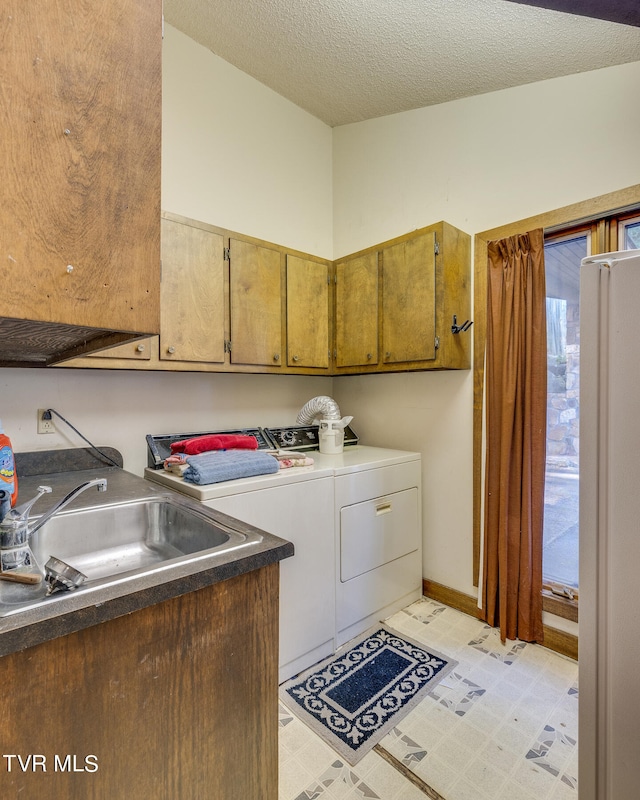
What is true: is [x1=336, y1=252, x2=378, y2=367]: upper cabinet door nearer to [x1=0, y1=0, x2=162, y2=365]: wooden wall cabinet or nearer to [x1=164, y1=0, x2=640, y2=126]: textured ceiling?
[x1=164, y1=0, x2=640, y2=126]: textured ceiling

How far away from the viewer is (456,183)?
7.61ft

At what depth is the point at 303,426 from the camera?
2.73 m

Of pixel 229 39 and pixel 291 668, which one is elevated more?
pixel 229 39

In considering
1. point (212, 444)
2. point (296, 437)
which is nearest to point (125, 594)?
point (212, 444)

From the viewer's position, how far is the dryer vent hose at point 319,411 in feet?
8.34

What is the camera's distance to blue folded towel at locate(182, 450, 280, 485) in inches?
67.2

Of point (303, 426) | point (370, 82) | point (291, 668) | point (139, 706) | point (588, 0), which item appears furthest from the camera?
point (303, 426)

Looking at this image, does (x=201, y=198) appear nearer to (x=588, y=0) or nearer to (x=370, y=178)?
(x=370, y=178)

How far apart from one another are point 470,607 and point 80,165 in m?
2.60

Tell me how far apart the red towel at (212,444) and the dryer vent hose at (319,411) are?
0.48 metres

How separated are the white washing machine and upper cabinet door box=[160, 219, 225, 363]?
56 centimetres

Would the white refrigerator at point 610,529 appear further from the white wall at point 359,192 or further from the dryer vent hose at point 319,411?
the dryer vent hose at point 319,411

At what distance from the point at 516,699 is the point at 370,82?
315 centimetres

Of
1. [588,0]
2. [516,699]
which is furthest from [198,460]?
[588,0]
